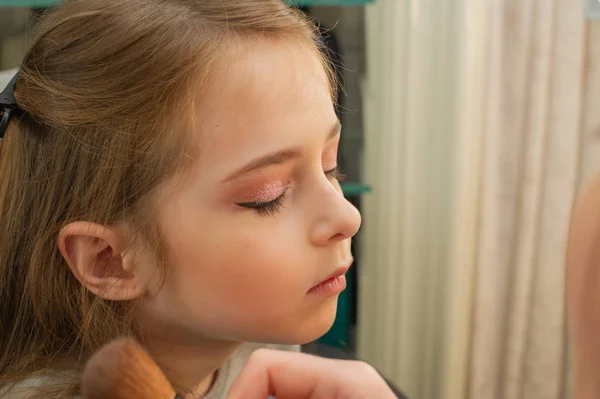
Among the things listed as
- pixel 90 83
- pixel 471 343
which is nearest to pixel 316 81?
pixel 90 83

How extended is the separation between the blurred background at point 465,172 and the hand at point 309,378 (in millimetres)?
614

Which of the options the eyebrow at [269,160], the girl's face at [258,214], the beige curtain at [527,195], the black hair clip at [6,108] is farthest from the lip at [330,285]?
the beige curtain at [527,195]

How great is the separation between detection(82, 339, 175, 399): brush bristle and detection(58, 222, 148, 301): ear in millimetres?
171

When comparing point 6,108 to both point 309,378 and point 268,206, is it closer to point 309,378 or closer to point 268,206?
point 268,206

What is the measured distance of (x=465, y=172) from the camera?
1.17m

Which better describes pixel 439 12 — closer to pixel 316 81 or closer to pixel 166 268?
pixel 316 81

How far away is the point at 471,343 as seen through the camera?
4.06ft

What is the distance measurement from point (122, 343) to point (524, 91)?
921mm

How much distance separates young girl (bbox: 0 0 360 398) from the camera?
22.6 inches

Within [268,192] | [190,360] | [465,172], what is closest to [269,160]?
[268,192]

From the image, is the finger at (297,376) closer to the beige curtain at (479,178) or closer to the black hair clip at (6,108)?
the black hair clip at (6,108)

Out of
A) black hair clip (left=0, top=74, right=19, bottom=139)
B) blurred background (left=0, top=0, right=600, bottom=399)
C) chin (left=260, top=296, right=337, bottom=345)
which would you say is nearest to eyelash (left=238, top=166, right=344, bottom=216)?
chin (left=260, top=296, right=337, bottom=345)

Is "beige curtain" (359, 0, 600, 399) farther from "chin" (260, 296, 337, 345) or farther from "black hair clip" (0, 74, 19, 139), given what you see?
"black hair clip" (0, 74, 19, 139)

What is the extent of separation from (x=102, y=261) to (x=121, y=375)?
0.73 ft
